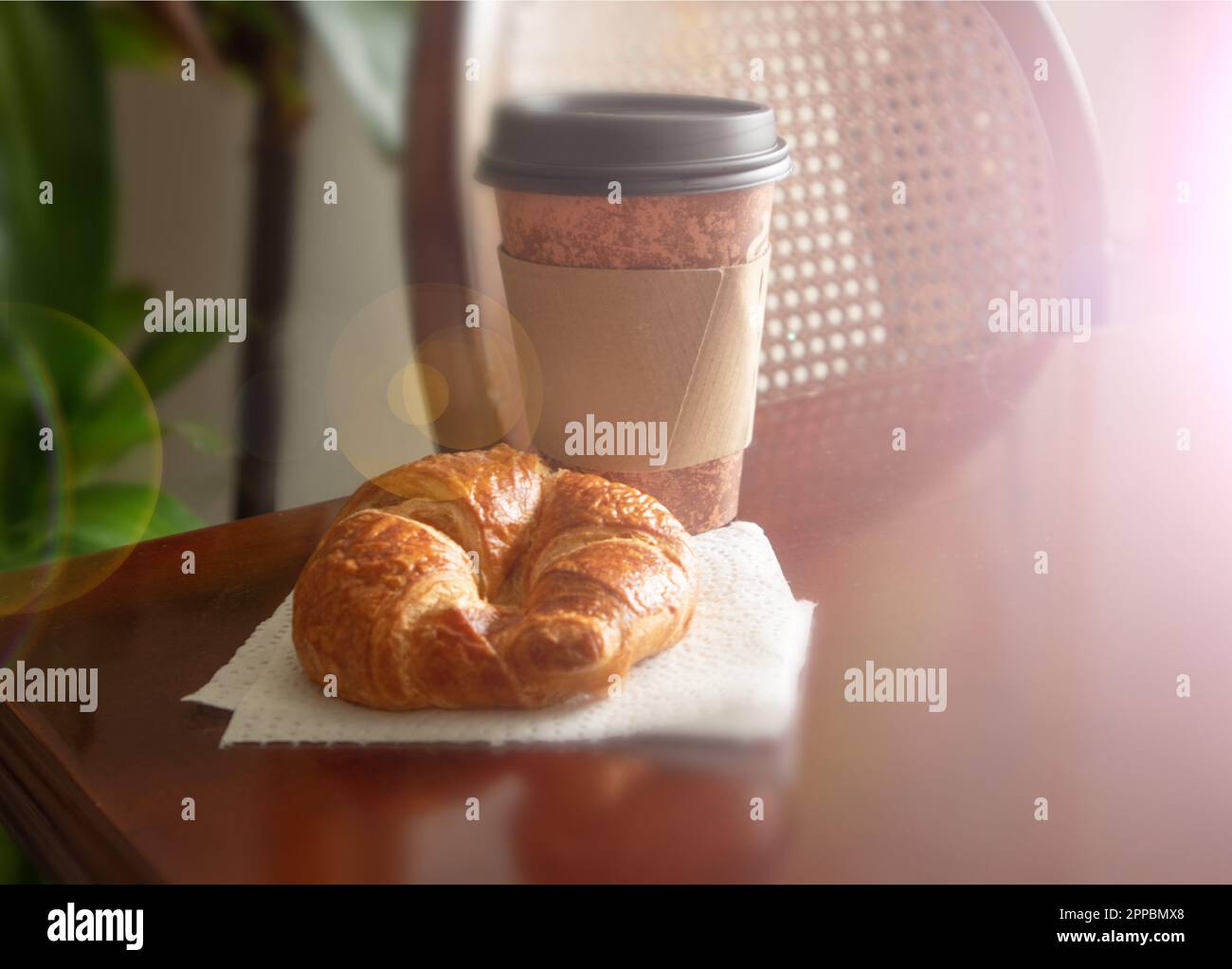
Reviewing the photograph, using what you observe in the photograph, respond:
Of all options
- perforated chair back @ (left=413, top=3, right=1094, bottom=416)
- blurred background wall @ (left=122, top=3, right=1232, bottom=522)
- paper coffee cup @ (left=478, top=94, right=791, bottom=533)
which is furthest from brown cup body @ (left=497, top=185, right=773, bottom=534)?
blurred background wall @ (left=122, top=3, right=1232, bottom=522)

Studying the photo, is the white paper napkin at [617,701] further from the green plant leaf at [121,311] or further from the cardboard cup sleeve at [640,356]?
the green plant leaf at [121,311]

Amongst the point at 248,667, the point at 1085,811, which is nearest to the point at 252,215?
the point at 248,667

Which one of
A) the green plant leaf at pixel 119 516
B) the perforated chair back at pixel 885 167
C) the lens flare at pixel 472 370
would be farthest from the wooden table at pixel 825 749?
the green plant leaf at pixel 119 516

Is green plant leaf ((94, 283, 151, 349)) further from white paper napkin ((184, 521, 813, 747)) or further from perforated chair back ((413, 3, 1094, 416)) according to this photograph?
white paper napkin ((184, 521, 813, 747))

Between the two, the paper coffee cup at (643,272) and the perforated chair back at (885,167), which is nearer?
the paper coffee cup at (643,272)

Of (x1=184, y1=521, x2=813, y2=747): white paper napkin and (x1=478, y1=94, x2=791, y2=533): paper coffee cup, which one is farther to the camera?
(x1=478, y1=94, x2=791, y2=533): paper coffee cup

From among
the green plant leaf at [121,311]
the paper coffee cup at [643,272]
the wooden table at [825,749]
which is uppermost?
the paper coffee cup at [643,272]

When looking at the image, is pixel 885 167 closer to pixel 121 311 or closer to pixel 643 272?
pixel 643 272
